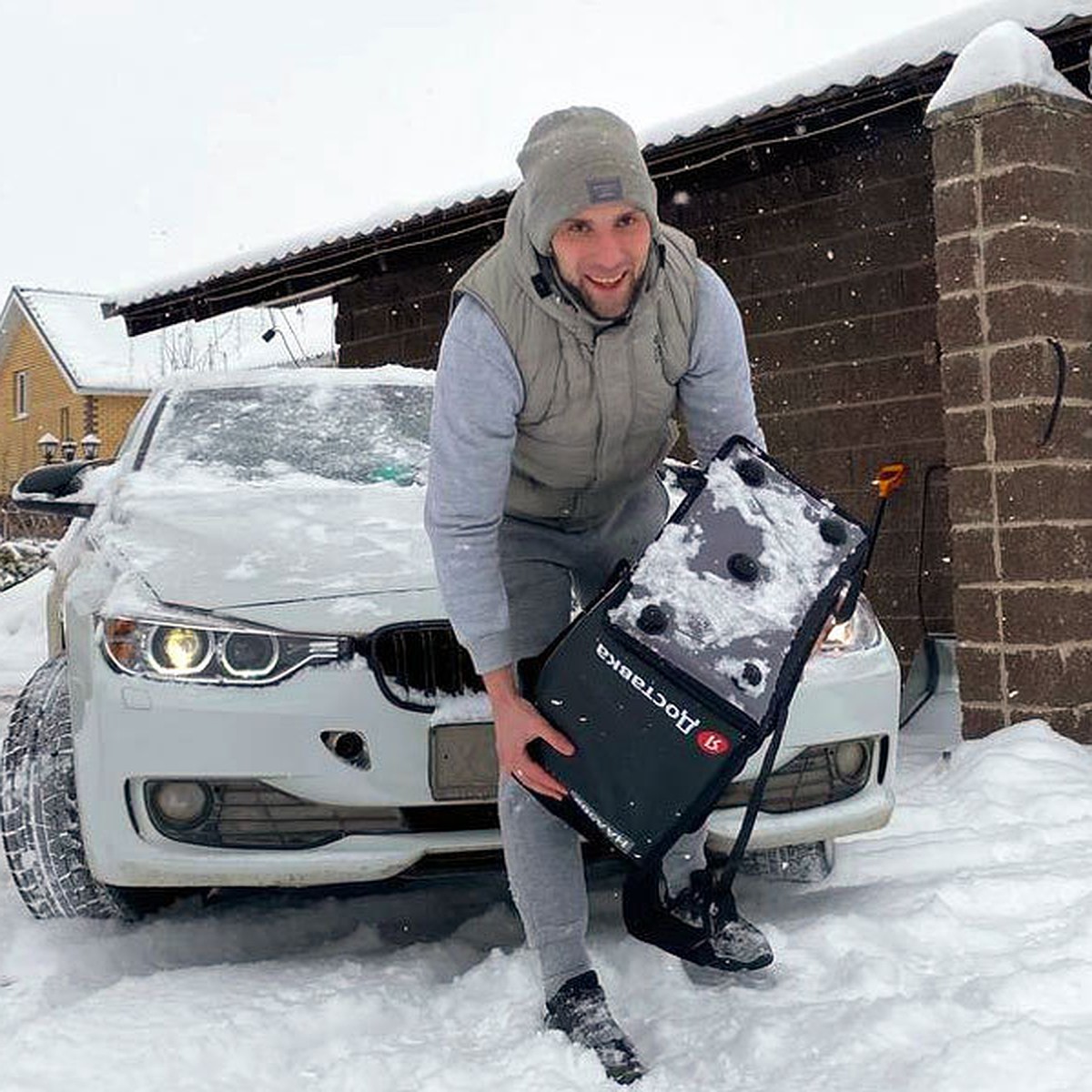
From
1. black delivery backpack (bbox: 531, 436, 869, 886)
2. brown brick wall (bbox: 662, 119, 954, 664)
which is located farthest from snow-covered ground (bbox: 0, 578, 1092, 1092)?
brown brick wall (bbox: 662, 119, 954, 664)

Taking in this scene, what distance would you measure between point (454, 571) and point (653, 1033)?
883mm

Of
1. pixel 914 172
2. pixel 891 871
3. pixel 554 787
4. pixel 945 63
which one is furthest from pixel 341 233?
pixel 554 787

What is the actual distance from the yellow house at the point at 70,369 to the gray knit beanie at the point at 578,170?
94.0 ft

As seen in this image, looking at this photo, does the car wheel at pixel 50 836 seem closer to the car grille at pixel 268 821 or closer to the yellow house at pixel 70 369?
the car grille at pixel 268 821

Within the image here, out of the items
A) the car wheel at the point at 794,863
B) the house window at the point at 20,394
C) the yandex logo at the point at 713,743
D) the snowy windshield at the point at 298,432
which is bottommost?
the car wheel at the point at 794,863

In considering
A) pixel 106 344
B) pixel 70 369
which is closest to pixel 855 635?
pixel 70 369

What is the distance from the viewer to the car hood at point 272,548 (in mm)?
2605

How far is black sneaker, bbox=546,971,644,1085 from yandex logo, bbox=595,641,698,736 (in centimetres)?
51

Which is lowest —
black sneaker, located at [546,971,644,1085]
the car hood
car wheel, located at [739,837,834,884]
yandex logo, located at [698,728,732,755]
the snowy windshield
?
car wheel, located at [739,837,834,884]

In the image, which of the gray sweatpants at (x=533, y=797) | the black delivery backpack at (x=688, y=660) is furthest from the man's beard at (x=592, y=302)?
the gray sweatpants at (x=533, y=797)

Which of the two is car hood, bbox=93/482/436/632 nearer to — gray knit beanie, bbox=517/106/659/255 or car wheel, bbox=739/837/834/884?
gray knit beanie, bbox=517/106/659/255

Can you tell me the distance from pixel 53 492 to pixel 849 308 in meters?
4.35

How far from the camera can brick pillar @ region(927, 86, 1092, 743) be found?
451 centimetres

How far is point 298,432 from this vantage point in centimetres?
383
